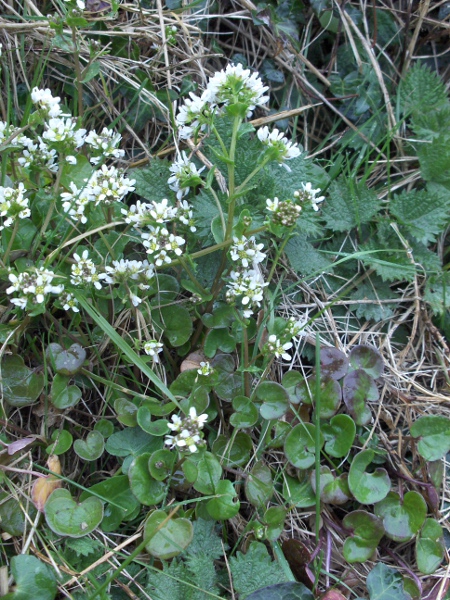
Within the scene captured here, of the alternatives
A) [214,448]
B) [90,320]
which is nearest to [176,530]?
[214,448]

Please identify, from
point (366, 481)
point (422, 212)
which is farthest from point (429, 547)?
point (422, 212)

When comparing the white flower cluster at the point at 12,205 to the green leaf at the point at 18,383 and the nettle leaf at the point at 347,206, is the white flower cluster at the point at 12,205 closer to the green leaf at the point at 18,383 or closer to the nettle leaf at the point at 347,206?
the green leaf at the point at 18,383

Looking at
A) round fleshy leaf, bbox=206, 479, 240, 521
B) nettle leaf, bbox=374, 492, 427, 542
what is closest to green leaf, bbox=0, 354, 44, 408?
round fleshy leaf, bbox=206, 479, 240, 521

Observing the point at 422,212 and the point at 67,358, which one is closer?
the point at 67,358

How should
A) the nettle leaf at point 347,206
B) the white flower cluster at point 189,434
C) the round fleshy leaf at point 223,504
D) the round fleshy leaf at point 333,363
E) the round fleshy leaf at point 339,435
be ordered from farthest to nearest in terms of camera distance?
the nettle leaf at point 347,206
the round fleshy leaf at point 333,363
the round fleshy leaf at point 339,435
the round fleshy leaf at point 223,504
the white flower cluster at point 189,434

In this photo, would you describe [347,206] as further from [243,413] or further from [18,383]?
[18,383]

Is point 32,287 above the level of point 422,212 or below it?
above

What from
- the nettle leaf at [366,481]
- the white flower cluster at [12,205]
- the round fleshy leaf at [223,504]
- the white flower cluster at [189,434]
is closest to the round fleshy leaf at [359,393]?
the nettle leaf at [366,481]
